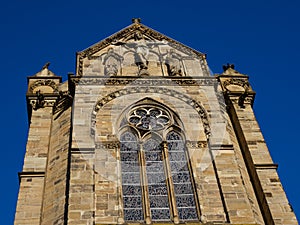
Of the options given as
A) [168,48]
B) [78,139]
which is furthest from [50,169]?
[168,48]

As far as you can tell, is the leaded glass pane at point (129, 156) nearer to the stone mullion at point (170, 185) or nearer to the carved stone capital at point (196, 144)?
the stone mullion at point (170, 185)

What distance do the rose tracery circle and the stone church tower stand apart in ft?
0.10

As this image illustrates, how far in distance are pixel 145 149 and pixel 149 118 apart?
1395 millimetres

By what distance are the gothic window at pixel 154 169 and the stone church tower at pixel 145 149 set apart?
0.03 meters

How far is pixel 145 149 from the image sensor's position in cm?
1683

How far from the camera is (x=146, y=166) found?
16188 mm

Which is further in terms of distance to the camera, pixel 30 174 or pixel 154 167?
pixel 154 167

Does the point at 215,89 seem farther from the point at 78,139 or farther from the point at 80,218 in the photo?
the point at 80,218

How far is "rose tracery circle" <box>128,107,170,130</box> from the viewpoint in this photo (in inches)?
693

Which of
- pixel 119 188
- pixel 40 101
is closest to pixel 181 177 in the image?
pixel 119 188

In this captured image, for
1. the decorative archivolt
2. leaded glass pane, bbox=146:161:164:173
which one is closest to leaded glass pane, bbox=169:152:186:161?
leaded glass pane, bbox=146:161:164:173

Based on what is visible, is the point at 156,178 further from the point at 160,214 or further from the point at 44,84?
the point at 44,84

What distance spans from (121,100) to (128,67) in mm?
2736

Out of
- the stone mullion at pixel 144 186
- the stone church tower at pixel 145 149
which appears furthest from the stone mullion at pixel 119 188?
the stone mullion at pixel 144 186
